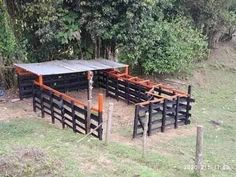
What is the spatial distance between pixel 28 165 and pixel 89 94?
6002 mm

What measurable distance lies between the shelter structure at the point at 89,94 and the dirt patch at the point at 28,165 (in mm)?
2814

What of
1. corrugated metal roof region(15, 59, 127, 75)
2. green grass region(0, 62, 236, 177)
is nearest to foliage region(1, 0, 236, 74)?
corrugated metal roof region(15, 59, 127, 75)

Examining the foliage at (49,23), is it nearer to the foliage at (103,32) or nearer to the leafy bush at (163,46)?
the foliage at (103,32)

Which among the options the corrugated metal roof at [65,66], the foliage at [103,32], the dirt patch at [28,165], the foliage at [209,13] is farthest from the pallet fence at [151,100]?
the foliage at [209,13]

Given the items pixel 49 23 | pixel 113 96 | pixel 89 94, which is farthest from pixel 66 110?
pixel 49 23

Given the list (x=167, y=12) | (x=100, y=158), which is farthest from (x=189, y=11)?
(x=100, y=158)

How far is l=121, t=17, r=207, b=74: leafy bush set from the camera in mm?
15086

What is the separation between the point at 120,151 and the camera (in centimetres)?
880

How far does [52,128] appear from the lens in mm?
10469

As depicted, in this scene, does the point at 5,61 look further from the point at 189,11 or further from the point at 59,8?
the point at 189,11

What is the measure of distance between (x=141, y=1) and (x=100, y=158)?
7.59 m

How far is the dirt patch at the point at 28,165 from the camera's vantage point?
6.30 meters

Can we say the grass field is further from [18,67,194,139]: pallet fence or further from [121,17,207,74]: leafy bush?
[121,17,207,74]: leafy bush

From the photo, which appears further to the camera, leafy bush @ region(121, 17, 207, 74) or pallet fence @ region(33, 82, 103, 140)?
leafy bush @ region(121, 17, 207, 74)
